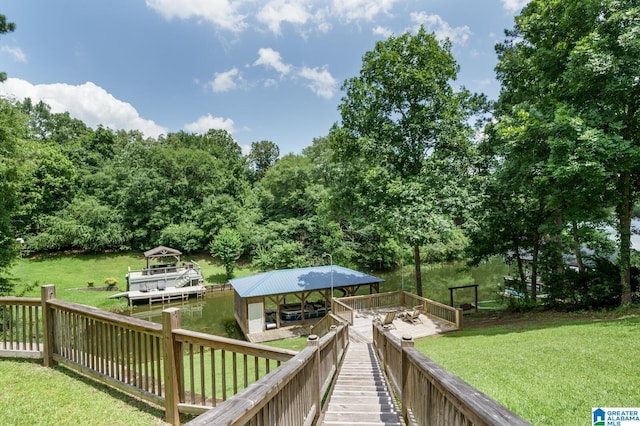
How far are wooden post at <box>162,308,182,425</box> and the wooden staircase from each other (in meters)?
1.56

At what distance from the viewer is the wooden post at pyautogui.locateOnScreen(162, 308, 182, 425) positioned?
311cm

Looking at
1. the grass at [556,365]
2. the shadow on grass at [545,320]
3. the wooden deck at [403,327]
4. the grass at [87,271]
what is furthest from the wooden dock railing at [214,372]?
the grass at [87,271]

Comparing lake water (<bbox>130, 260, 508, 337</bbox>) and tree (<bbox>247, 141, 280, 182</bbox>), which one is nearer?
lake water (<bbox>130, 260, 508, 337</bbox>)

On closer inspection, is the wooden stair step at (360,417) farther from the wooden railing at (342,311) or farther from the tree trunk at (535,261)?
the tree trunk at (535,261)

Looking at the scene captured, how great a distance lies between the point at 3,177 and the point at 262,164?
1855 inches

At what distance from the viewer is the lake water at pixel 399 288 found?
1727 centimetres

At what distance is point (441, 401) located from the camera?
1.85m

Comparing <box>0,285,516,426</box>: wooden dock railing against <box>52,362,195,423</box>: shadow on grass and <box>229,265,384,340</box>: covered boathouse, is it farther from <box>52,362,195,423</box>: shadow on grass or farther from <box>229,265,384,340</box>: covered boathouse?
<box>229,265,384,340</box>: covered boathouse

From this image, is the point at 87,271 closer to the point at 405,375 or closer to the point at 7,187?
the point at 7,187

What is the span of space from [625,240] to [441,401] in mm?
11645

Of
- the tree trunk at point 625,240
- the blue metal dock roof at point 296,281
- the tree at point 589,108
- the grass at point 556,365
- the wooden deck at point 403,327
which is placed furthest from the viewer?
the blue metal dock roof at point 296,281

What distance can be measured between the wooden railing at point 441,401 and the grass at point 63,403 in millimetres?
2664

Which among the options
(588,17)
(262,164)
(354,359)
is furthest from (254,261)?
(262,164)

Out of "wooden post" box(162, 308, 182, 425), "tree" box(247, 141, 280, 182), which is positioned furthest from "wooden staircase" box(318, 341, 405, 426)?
"tree" box(247, 141, 280, 182)
